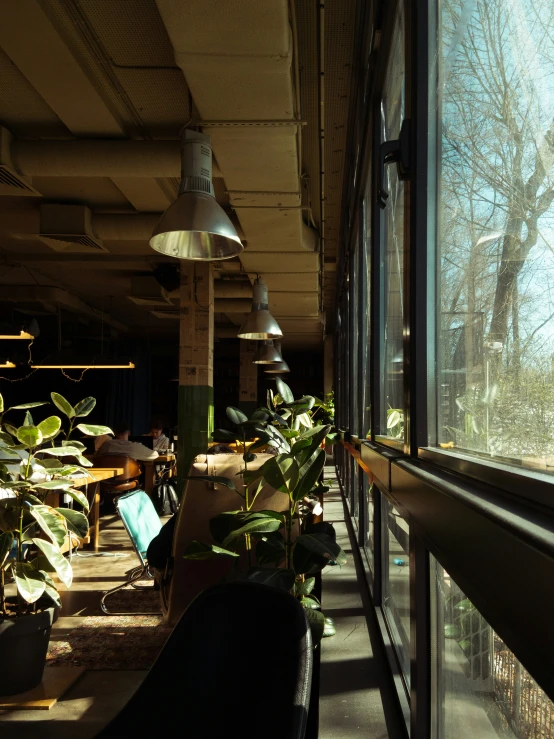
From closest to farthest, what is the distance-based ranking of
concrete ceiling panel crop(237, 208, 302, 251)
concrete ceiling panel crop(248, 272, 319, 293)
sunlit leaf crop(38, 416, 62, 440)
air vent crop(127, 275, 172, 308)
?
sunlit leaf crop(38, 416, 62, 440) < concrete ceiling panel crop(237, 208, 302, 251) < concrete ceiling panel crop(248, 272, 319, 293) < air vent crop(127, 275, 172, 308)

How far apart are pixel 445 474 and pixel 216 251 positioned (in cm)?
232

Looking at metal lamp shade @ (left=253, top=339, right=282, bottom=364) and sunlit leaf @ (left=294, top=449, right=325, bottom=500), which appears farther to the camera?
metal lamp shade @ (left=253, top=339, right=282, bottom=364)

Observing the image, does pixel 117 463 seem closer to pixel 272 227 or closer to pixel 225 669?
pixel 272 227

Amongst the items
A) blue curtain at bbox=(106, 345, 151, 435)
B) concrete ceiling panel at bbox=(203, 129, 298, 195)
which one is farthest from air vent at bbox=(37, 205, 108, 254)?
blue curtain at bbox=(106, 345, 151, 435)

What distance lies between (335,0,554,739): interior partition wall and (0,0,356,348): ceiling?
0.98 metres

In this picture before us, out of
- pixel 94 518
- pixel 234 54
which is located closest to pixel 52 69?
pixel 234 54

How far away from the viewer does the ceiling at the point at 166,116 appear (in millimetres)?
2854

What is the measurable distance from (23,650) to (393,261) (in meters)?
2.27

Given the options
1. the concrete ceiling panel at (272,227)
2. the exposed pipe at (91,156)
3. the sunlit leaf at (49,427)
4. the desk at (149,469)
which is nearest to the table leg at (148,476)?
the desk at (149,469)

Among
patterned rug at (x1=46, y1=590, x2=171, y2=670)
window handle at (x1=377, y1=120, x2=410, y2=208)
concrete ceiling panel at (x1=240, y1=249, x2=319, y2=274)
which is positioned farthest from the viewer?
concrete ceiling panel at (x1=240, y1=249, x2=319, y2=274)

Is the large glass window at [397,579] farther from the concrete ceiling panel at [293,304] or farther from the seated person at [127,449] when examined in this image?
the concrete ceiling panel at [293,304]

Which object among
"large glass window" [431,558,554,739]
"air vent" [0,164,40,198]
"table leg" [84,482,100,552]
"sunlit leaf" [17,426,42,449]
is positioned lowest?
"table leg" [84,482,100,552]

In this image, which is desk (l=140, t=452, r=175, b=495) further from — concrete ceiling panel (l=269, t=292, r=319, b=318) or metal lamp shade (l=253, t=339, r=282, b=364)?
concrete ceiling panel (l=269, t=292, r=319, b=318)

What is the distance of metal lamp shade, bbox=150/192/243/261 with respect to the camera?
2838 millimetres
